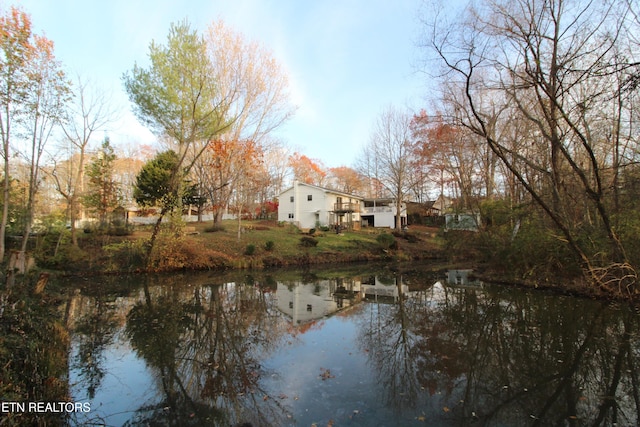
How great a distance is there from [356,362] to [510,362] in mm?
2462

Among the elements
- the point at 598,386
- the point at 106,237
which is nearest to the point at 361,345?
the point at 598,386

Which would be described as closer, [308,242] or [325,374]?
[325,374]

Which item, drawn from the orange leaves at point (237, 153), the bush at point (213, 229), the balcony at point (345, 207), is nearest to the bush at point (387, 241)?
the balcony at point (345, 207)

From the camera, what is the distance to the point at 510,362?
5.29 meters

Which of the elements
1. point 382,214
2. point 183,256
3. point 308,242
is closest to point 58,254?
point 183,256

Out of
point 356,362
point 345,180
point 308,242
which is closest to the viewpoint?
point 356,362

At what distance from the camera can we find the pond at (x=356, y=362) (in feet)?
12.8

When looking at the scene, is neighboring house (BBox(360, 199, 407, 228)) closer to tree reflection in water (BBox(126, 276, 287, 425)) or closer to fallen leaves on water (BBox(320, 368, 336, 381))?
tree reflection in water (BBox(126, 276, 287, 425))

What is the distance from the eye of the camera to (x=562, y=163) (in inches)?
530

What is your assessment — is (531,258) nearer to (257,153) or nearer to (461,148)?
(461,148)

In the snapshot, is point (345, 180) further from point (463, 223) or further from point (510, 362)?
point (510, 362)

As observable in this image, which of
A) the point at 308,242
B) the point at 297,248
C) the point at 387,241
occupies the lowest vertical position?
the point at 297,248

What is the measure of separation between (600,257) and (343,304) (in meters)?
7.96

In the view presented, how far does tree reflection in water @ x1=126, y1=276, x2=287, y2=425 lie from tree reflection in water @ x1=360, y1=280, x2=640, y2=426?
191cm
